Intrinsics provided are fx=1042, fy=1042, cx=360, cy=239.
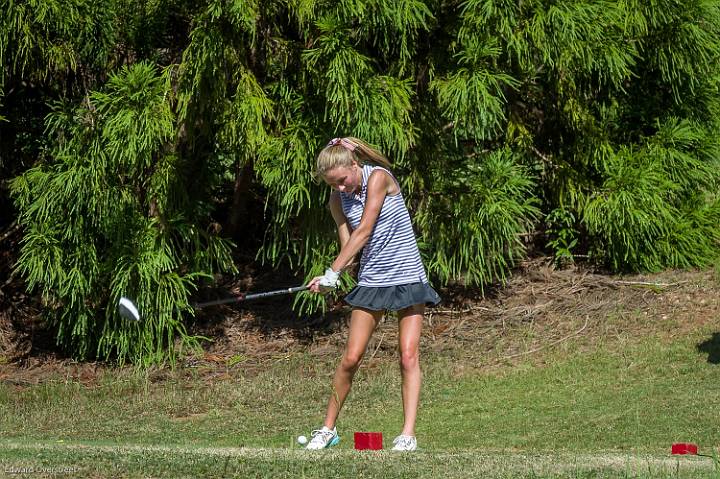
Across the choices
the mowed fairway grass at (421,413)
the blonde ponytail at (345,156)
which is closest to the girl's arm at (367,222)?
the blonde ponytail at (345,156)

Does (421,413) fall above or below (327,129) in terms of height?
below

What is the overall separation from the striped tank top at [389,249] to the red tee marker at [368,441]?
0.82 meters

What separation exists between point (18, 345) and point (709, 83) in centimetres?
738

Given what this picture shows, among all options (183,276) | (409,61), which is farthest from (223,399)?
(409,61)

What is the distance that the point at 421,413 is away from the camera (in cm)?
812

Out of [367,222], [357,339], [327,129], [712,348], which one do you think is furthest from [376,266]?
[712,348]

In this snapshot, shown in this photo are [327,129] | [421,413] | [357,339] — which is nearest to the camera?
[357,339]

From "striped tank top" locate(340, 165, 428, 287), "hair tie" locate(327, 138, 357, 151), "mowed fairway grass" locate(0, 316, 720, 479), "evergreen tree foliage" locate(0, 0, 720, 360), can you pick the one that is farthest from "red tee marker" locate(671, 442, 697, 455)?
"evergreen tree foliage" locate(0, 0, 720, 360)

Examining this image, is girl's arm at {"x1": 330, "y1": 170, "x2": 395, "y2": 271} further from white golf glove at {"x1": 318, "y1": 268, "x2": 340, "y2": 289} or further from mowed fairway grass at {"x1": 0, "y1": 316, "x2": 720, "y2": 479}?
mowed fairway grass at {"x1": 0, "y1": 316, "x2": 720, "y2": 479}

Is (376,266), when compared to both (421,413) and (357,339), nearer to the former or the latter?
(357,339)

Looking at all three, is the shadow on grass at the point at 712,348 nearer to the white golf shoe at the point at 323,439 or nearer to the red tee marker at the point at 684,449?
the red tee marker at the point at 684,449

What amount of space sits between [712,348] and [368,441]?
421cm

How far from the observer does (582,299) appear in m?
10.1

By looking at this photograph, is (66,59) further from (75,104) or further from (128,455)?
(128,455)
